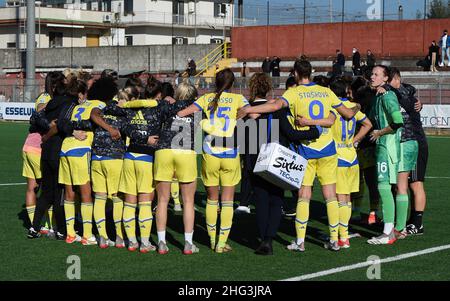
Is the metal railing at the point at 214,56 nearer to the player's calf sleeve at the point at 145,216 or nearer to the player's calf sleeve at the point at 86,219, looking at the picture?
the player's calf sleeve at the point at 86,219

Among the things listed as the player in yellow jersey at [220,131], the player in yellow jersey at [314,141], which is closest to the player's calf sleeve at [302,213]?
the player in yellow jersey at [314,141]

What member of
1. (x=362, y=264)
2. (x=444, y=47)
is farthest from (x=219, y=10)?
(x=362, y=264)

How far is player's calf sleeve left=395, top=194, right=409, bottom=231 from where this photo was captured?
33.4 ft

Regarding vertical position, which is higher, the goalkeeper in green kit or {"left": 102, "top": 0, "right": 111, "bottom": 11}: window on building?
{"left": 102, "top": 0, "right": 111, "bottom": 11}: window on building

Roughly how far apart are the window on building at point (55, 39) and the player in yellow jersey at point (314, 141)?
2670 inches

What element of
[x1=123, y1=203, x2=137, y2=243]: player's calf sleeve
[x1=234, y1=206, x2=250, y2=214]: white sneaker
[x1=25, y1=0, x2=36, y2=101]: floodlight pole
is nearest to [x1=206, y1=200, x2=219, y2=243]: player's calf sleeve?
[x1=123, y1=203, x2=137, y2=243]: player's calf sleeve

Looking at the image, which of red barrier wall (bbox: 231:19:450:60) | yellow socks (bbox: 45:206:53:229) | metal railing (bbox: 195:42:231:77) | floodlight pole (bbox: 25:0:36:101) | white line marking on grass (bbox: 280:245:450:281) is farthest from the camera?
metal railing (bbox: 195:42:231:77)

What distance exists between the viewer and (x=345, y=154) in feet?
33.2

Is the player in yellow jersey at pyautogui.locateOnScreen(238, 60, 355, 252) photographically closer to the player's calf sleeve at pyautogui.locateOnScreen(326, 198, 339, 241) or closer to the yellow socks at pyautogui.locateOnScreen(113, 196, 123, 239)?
the player's calf sleeve at pyautogui.locateOnScreen(326, 198, 339, 241)

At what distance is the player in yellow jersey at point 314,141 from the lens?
9195 millimetres

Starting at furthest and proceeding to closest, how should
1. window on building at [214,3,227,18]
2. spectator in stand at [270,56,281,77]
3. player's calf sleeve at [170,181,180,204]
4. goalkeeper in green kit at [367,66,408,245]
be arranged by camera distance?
1. window on building at [214,3,227,18]
2. spectator in stand at [270,56,281,77]
3. player's calf sleeve at [170,181,180,204]
4. goalkeeper in green kit at [367,66,408,245]

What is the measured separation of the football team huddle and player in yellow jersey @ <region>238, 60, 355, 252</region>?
0.04ft

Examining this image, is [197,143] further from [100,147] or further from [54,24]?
[54,24]
